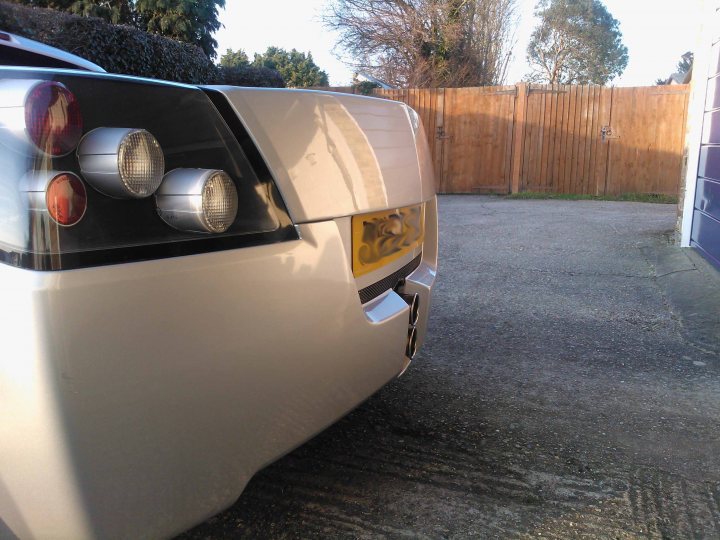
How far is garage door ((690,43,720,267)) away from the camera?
533cm

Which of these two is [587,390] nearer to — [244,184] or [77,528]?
[244,184]

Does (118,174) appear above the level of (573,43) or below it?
below

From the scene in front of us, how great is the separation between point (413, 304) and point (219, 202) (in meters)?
0.93

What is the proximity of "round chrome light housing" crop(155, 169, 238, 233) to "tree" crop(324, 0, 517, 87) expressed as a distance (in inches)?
799

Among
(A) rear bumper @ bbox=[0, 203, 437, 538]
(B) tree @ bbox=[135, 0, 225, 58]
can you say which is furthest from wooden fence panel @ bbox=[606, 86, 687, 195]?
(B) tree @ bbox=[135, 0, 225, 58]

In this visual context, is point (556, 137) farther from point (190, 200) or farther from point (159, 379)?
point (159, 379)

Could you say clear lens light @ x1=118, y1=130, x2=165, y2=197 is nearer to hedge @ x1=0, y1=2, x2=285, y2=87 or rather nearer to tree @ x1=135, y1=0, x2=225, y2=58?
hedge @ x1=0, y1=2, x2=285, y2=87

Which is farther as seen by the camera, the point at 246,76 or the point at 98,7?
the point at 98,7

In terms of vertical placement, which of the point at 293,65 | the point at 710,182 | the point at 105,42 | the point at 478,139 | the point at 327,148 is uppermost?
the point at 293,65

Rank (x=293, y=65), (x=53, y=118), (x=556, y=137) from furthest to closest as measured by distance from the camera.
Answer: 1. (x=293, y=65)
2. (x=556, y=137)
3. (x=53, y=118)

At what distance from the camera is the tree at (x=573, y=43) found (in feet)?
143

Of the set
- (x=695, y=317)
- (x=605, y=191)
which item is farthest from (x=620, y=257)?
(x=605, y=191)

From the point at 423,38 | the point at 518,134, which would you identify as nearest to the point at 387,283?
the point at 518,134

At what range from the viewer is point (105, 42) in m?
7.94
